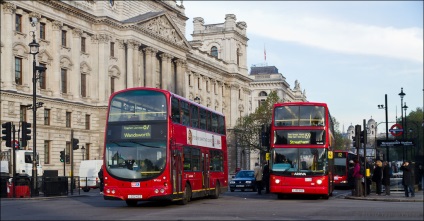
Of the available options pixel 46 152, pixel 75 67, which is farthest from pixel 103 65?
pixel 46 152

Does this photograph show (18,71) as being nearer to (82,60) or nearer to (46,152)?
(46,152)

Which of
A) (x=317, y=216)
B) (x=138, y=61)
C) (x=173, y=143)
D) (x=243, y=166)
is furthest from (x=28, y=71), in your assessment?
(x=243, y=166)

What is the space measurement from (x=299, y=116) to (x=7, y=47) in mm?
29540

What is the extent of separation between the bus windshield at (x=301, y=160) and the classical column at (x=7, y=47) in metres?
28.7

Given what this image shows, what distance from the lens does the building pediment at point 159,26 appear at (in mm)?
69312

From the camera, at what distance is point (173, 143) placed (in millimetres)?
24078

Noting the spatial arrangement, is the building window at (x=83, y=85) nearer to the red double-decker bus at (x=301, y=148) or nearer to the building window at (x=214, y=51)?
the red double-decker bus at (x=301, y=148)

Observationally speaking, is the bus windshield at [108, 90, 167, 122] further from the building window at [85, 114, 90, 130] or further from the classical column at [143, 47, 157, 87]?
the classical column at [143, 47, 157, 87]

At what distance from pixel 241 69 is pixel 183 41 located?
25567 millimetres

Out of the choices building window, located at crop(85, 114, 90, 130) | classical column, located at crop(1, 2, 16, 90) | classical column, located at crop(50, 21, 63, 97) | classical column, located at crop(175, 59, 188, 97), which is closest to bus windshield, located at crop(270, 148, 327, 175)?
classical column, located at crop(1, 2, 16, 90)

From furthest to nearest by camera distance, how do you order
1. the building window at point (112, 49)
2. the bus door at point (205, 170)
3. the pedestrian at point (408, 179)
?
the building window at point (112, 49) < the pedestrian at point (408, 179) < the bus door at point (205, 170)

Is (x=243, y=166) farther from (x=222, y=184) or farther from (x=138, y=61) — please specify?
(x=222, y=184)

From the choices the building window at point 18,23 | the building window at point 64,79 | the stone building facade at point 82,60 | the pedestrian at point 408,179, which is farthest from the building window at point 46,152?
the pedestrian at point 408,179

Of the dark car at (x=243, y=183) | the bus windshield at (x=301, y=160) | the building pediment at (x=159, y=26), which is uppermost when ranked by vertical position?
the building pediment at (x=159, y=26)
